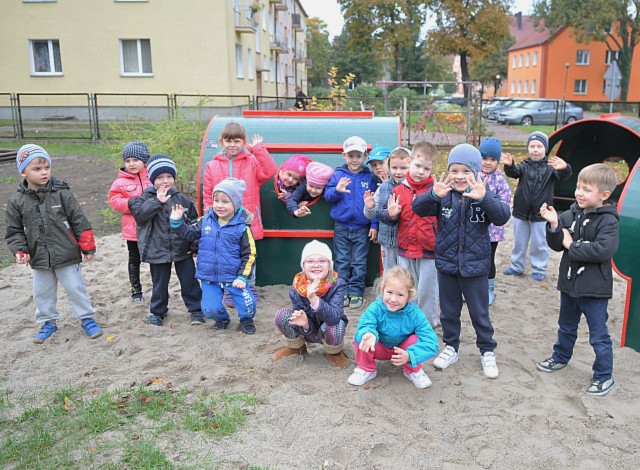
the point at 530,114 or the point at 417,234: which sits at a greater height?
the point at 530,114

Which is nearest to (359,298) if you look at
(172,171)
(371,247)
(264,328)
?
(371,247)

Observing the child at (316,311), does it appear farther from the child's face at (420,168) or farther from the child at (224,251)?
the child's face at (420,168)

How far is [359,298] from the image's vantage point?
566 centimetres

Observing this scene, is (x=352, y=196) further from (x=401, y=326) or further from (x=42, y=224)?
(x=42, y=224)

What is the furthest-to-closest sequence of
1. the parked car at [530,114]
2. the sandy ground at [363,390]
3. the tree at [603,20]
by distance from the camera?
the tree at [603,20] → the parked car at [530,114] → the sandy ground at [363,390]

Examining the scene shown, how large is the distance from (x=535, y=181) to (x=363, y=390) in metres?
3.45

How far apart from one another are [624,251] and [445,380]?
64.5 inches

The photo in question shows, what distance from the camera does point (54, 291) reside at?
16.2 feet

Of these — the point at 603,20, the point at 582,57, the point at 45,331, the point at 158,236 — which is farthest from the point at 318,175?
Answer: the point at 582,57

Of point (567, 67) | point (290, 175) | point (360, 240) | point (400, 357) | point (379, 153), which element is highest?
point (567, 67)

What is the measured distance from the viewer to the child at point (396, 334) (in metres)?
3.85

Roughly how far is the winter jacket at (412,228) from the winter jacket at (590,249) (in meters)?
1.05

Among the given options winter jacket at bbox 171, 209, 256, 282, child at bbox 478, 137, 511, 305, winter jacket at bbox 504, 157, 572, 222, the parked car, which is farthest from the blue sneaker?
the parked car

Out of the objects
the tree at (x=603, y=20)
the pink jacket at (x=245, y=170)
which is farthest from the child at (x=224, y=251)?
the tree at (x=603, y=20)
